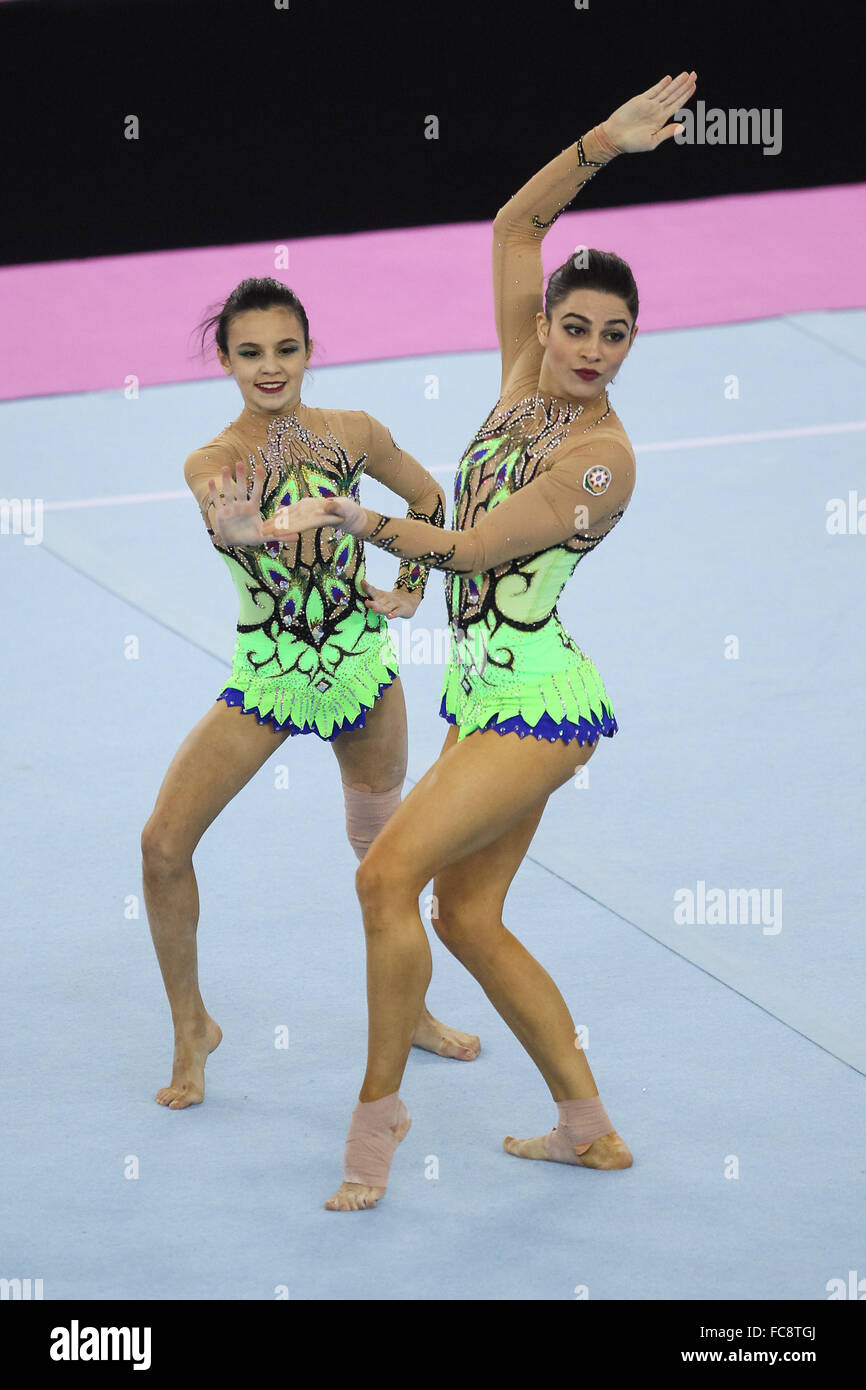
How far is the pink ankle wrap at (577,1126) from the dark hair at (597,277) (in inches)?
63.7

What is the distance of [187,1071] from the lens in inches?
165

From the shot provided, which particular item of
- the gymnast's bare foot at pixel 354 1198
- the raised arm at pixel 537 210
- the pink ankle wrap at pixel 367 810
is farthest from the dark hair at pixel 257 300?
the gymnast's bare foot at pixel 354 1198

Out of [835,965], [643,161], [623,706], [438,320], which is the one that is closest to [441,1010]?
[835,965]

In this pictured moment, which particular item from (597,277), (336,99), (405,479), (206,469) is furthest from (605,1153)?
(336,99)

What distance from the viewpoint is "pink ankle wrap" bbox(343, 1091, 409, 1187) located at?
381cm

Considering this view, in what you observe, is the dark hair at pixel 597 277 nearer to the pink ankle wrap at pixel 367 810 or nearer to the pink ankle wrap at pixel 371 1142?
the pink ankle wrap at pixel 367 810

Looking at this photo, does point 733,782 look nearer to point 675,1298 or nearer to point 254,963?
point 254,963

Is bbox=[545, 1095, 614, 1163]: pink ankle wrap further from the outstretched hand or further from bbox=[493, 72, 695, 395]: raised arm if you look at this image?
the outstretched hand

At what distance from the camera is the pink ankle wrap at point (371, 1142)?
3807mm

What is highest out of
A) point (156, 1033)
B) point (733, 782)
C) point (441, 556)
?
point (441, 556)

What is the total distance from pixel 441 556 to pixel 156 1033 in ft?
5.07

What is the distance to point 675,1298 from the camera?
3.52 m

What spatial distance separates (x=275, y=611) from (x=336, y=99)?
6.77m

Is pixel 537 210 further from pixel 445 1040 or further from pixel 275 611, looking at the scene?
pixel 445 1040
